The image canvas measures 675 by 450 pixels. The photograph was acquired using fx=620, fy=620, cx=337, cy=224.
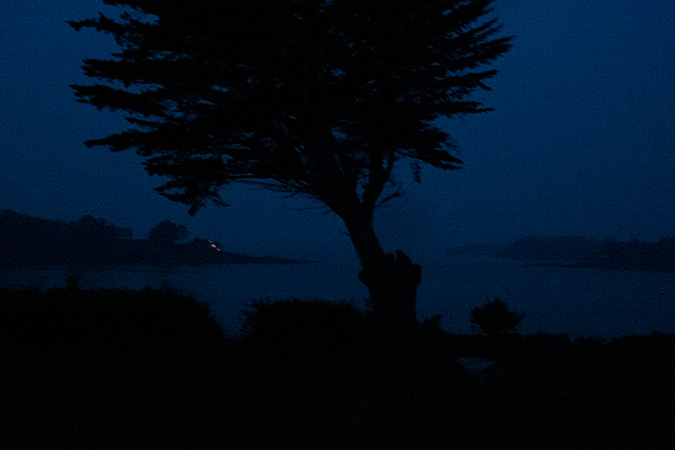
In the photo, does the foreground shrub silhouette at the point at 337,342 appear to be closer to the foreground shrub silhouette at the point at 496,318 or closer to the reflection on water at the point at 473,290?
the reflection on water at the point at 473,290

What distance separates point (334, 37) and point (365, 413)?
6.90 m

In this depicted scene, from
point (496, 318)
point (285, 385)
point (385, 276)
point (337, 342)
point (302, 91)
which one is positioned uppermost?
point (302, 91)

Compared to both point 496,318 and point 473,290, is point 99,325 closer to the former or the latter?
point 496,318

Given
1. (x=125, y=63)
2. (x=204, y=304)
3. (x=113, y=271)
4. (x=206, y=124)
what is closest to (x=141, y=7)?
(x=125, y=63)

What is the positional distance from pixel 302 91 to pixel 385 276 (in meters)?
3.76

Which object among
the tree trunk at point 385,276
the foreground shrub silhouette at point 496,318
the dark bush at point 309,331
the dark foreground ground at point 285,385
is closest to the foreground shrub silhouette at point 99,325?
the dark foreground ground at point 285,385

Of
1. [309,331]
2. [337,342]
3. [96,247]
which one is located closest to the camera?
[337,342]

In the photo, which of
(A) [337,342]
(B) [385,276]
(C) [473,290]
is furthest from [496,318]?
(C) [473,290]

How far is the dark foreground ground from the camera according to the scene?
5055 mm

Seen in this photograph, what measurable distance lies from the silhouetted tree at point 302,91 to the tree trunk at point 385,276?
0.02m

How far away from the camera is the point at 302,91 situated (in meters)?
11.1

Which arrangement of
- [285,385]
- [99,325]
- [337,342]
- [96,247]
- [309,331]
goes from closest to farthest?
[285,385] → [337,342] → [309,331] → [99,325] → [96,247]

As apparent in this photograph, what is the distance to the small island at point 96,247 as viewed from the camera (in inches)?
729

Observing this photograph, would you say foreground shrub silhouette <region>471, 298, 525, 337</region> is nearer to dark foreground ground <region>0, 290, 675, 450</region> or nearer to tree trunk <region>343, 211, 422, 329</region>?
dark foreground ground <region>0, 290, 675, 450</region>
